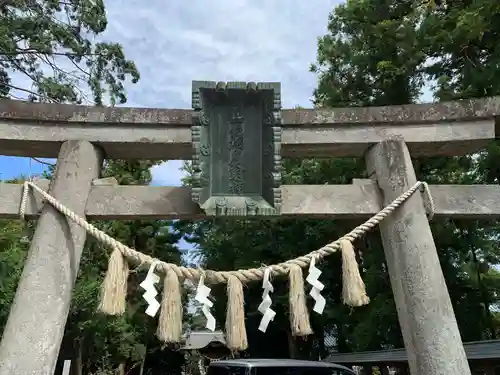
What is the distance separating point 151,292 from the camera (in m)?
3.66

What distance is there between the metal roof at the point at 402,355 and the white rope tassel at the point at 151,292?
4.86 meters

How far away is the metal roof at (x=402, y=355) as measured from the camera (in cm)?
690

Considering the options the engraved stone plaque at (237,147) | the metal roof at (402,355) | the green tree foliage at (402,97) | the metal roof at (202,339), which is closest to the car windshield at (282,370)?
the metal roof at (402,355)

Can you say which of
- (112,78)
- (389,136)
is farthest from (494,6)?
(112,78)

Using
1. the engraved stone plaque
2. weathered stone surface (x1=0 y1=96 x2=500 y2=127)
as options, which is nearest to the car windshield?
the engraved stone plaque

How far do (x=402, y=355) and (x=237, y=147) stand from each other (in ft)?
21.2

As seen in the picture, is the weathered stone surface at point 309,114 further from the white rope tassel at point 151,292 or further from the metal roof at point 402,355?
the metal roof at point 402,355

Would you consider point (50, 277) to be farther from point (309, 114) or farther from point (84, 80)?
point (84, 80)

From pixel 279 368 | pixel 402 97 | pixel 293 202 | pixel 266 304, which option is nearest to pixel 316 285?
pixel 266 304

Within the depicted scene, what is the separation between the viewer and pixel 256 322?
798 inches

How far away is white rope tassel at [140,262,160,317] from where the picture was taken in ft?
11.8

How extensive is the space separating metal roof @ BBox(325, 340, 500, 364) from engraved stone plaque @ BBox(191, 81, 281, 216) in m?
4.48

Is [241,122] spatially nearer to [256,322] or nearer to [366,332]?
[366,332]

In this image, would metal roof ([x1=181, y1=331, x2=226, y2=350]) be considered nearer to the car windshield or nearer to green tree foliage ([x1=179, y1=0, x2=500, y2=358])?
green tree foliage ([x1=179, y1=0, x2=500, y2=358])
